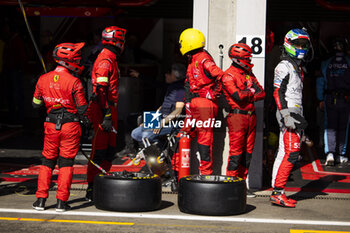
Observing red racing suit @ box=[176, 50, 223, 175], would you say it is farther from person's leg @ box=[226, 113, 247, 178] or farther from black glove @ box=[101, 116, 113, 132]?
black glove @ box=[101, 116, 113, 132]

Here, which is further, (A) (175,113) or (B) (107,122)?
(A) (175,113)

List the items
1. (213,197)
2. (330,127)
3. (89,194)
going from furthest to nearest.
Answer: (330,127), (89,194), (213,197)

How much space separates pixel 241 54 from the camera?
859 centimetres

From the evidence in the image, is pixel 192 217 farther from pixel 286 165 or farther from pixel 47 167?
pixel 47 167

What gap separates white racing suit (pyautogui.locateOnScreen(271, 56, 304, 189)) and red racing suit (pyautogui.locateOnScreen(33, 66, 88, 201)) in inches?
97.0

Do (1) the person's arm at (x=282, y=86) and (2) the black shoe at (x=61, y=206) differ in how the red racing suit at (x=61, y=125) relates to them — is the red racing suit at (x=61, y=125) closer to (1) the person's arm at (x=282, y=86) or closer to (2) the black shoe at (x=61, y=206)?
(2) the black shoe at (x=61, y=206)

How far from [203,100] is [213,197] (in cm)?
171

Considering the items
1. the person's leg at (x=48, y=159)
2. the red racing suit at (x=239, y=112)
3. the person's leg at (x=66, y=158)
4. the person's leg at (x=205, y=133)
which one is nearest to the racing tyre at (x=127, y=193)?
the person's leg at (x=66, y=158)

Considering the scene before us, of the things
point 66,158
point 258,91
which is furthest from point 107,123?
point 258,91

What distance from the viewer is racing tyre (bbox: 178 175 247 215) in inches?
299

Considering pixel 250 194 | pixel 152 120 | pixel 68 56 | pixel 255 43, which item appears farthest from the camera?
pixel 152 120

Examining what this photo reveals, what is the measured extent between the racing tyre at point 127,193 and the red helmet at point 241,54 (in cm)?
197

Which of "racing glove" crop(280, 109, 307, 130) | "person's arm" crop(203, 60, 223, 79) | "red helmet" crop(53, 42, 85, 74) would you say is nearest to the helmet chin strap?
"red helmet" crop(53, 42, 85, 74)

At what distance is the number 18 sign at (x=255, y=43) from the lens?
917 cm
